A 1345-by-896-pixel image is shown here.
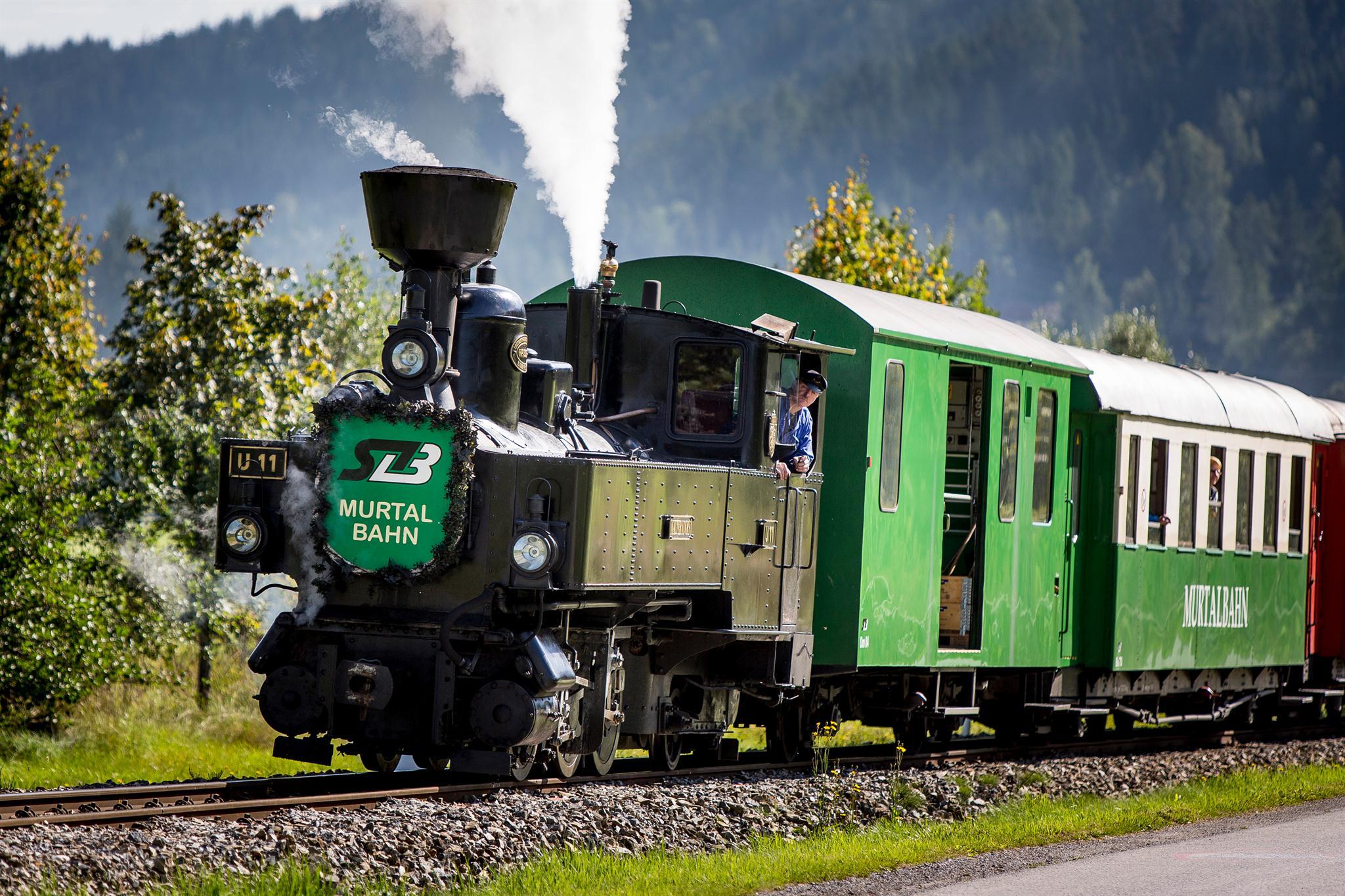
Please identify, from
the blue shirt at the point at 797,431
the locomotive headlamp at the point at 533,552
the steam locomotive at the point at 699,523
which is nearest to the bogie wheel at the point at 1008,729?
the steam locomotive at the point at 699,523

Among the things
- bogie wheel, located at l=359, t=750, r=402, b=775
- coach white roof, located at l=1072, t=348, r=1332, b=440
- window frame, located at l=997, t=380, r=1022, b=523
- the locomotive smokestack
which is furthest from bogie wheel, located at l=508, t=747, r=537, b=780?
coach white roof, located at l=1072, t=348, r=1332, b=440

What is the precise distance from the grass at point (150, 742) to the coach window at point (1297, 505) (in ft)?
31.0

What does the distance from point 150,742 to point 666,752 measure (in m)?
5.12

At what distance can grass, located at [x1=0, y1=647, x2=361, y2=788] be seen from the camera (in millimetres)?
11992

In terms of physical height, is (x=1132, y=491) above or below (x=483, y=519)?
above

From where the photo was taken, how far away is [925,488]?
1145 cm

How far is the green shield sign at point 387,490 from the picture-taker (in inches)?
331

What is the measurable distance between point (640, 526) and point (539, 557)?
0.79 meters

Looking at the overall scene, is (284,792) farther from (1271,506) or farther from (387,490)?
(1271,506)

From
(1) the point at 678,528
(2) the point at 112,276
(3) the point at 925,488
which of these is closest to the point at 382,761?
(1) the point at 678,528

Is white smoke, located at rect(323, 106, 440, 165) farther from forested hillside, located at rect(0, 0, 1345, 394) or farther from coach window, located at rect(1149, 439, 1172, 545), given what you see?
forested hillside, located at rect(0, 0, 1345, 394)

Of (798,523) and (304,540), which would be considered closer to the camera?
(304,540)

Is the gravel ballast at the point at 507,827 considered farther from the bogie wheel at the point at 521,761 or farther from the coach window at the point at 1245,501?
the coach window at the point at 1245,501

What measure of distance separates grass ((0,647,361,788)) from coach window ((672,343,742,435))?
441cm
